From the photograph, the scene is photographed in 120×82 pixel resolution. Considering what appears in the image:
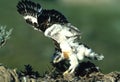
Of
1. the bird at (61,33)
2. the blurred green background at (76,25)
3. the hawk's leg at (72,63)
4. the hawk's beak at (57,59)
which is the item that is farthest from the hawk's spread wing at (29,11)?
the blurred green background at (76,25)

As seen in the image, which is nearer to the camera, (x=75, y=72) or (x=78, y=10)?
(x=75, y=72)

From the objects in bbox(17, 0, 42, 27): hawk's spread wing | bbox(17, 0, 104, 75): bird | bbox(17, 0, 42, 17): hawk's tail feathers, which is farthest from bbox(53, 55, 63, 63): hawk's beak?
bbox(17, 0, 42, 17): hawk's tail feathers

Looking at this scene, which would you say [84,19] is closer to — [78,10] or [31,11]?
[78,10]

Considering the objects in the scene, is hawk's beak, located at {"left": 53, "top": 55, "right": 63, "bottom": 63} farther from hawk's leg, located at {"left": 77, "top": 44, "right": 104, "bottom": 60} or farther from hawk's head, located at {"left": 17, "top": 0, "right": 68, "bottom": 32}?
hawk's head, located at {"left": 17, "top": 0, "right": 68, "bottom": 32}

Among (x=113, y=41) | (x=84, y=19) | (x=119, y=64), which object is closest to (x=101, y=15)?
(x=84, y=19)

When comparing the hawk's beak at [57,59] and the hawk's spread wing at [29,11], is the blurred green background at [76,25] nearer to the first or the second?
the hawk's spread wing at [29,11]

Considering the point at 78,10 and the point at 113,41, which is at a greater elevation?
the point at 78,10

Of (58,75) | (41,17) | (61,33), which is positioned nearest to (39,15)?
(41,17)
